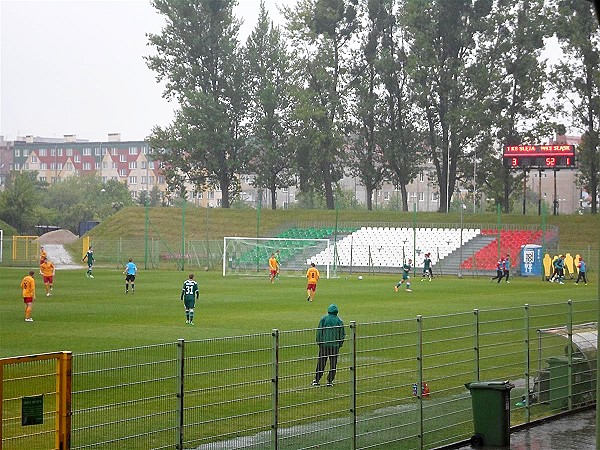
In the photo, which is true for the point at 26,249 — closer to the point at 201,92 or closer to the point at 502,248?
the point at 201,92

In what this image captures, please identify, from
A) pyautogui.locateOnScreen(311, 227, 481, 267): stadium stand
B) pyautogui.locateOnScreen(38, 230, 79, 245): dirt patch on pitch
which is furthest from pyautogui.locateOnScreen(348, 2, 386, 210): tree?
pyautogui.locateOnScreen(38, 230, 79, 245): dirt patch on pitch

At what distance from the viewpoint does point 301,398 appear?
48.6 ft

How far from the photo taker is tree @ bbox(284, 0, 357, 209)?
9694cm

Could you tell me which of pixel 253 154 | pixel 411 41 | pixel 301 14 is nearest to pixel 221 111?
pixel 253 154

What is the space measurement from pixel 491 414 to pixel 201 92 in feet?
283

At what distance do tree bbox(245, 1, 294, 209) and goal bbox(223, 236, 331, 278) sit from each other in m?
23.9

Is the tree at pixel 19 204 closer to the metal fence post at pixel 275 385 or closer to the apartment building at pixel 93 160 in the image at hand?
the apartment building at pixel 93 160

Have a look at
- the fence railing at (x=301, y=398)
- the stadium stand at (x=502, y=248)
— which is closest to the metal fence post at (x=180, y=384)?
the fence railing at (x=301, y=398)

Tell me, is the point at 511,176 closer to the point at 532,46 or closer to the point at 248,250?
the point at 532,46

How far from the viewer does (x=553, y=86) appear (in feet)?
303

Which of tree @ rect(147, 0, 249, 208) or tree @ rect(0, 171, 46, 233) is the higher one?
tree @ rect(147, 0, 249, 208)

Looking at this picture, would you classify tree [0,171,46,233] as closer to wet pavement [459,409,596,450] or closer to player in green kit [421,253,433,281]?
player in green kit [421,253,433,281]

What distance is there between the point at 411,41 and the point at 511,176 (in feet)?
49.6

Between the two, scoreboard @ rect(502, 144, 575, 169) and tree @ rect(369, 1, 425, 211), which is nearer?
scoreboard @ rect(502, 144, 575, 169)
